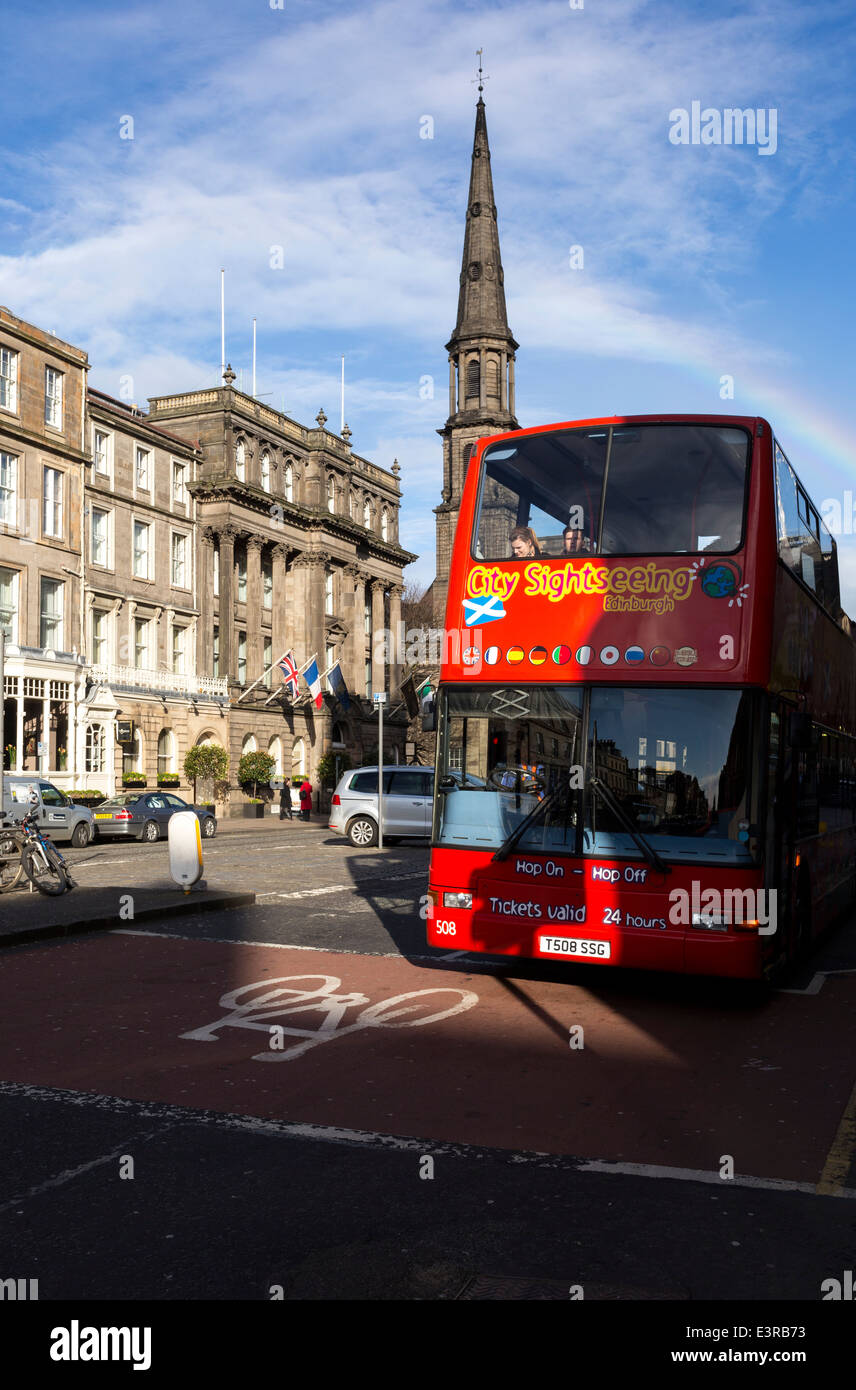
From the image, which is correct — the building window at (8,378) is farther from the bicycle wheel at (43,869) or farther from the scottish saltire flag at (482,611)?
the scottish saltire flag at (482,611)

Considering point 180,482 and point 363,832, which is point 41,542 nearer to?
point 180,482

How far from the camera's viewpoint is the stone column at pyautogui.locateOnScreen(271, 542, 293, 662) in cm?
6556

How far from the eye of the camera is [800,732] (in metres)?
10.1

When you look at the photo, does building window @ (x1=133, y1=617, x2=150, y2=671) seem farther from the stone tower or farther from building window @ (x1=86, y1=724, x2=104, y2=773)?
the stone tower

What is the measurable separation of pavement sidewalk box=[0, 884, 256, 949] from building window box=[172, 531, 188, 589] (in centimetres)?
4036

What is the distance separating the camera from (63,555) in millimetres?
44375

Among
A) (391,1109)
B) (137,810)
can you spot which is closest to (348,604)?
(137,810)

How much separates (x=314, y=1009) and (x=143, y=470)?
154 ft

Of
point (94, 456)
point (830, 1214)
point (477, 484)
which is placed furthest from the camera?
point (94, 456)

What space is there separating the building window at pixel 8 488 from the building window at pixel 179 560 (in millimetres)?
13874

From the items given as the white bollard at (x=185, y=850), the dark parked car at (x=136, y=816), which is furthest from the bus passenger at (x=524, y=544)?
the dark parked car at (x=136, y=816)
